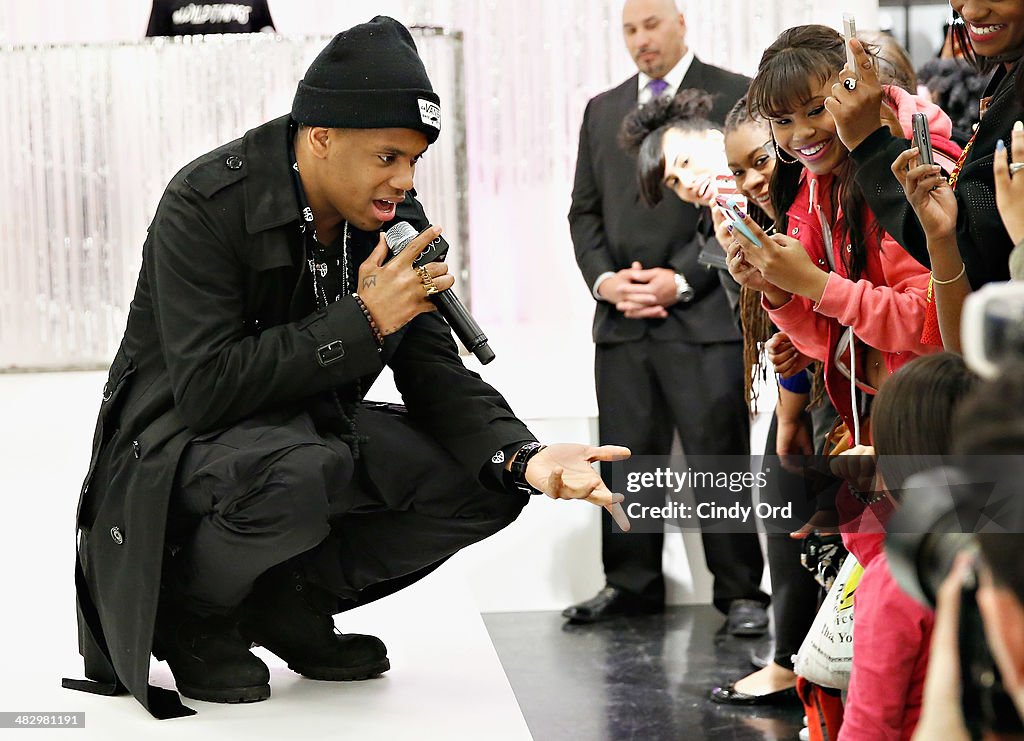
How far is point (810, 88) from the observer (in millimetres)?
2240

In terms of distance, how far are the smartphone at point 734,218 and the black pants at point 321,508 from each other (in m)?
0.53

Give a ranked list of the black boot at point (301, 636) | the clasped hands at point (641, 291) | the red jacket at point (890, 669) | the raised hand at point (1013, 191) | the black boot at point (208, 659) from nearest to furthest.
→ the red jacket at point (890, 669)
the raised hand at point (1013, 191)
the black boot at point (208, 659)
the black boot at point (301, 636)
the clasped hands at point (641, 291)

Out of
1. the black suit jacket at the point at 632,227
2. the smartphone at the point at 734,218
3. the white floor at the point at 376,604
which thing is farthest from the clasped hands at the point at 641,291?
the smartphone at the point at 734,218

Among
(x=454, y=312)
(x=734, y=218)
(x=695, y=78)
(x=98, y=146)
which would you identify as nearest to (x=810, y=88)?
(x=734, y=218)

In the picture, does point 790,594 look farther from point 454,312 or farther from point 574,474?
point 454,312

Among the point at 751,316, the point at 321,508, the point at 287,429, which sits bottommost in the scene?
the point at 321,508

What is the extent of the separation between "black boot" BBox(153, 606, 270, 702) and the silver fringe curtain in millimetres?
2454

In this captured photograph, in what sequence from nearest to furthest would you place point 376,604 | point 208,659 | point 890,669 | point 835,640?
point 890,669, point 835,640, point 208,659, point 376,604

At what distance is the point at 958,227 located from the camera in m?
1.86

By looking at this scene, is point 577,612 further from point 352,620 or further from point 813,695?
point 813,695

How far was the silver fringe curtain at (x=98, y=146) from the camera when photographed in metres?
4.33

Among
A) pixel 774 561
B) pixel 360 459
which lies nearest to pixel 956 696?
pixel 360 459

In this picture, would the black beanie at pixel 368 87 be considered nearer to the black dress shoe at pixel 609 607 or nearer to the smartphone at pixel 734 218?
the smartphone at pixel 734 218

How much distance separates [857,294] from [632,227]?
1.45 m
